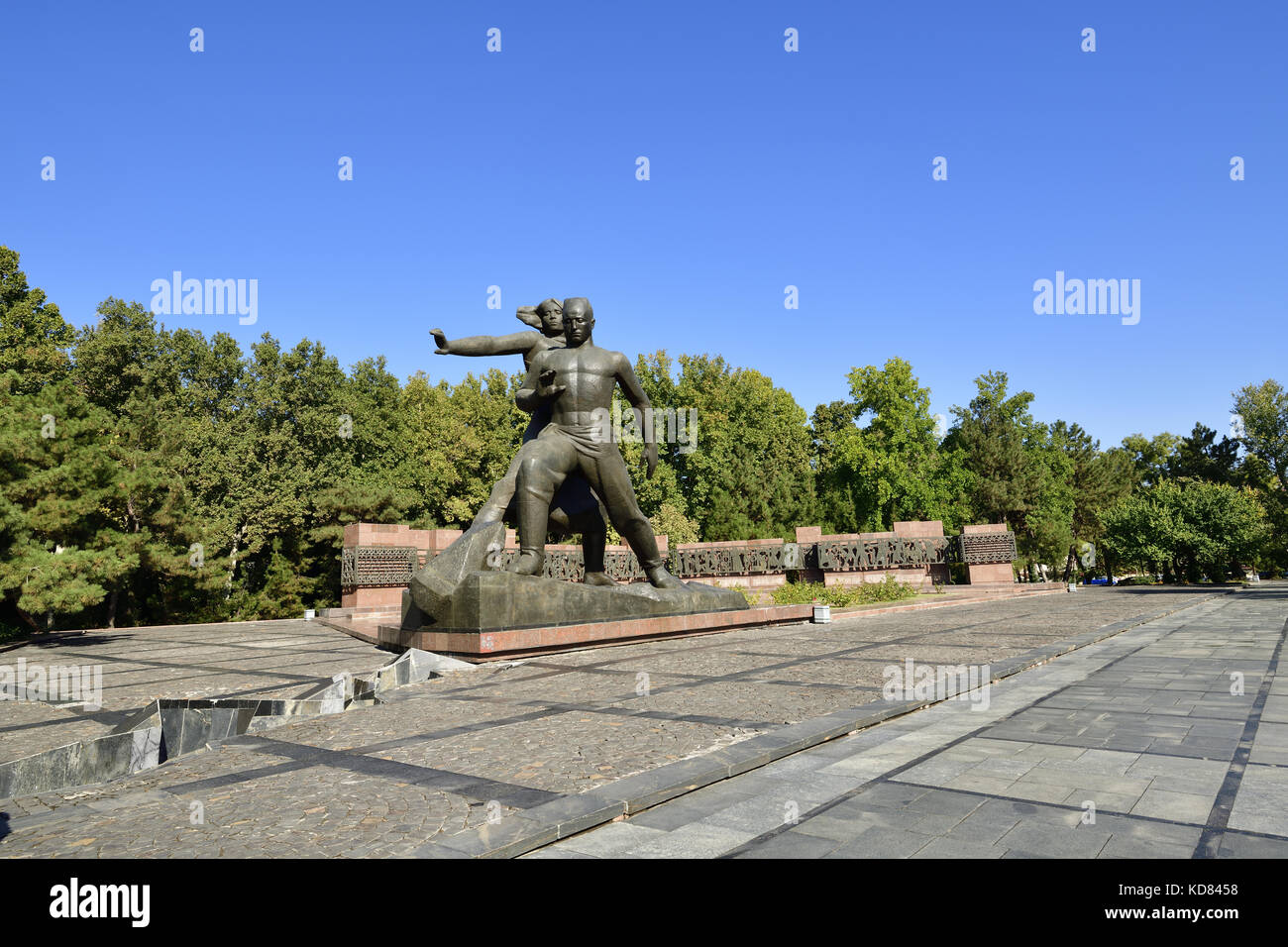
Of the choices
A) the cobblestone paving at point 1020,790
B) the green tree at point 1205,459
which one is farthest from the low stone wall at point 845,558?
the green tree at point 1205,459

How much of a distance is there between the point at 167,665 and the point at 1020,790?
1128 centimetres

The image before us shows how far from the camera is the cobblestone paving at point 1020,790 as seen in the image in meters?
3.19

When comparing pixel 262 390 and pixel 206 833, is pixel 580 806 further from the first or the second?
pixel 262 390

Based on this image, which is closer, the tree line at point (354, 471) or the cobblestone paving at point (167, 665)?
the cobblestone paving at point (167, 665)

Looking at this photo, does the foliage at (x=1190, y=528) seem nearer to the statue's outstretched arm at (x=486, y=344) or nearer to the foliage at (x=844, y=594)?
the foliage at (x=844, y=594)

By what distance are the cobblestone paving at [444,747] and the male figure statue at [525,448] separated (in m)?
2.13

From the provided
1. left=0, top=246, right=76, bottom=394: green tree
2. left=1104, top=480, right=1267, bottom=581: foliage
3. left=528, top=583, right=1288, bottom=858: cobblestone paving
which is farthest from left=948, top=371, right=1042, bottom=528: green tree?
left=0, top=246, right=76, bottom=394: green tree

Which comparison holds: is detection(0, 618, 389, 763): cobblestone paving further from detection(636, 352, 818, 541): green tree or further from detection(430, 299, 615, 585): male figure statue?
detection(636, 352, 818, 541): green tree

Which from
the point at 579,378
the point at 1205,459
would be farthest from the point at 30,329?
the point at 1205,459

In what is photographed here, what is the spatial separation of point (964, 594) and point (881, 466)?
58.7ft

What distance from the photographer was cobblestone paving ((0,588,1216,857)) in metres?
3.54
